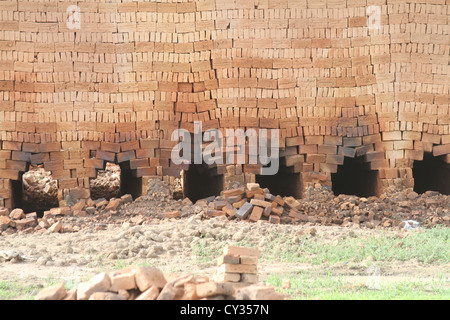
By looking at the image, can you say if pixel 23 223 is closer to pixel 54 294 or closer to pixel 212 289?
pixel 54 294

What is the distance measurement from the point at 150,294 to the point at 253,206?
6.37 meters

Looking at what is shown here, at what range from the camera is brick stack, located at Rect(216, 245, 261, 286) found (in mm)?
6902

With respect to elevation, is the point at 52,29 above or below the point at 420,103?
above

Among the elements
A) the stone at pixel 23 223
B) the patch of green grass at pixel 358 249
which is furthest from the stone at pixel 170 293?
the stone at pixel 23 223

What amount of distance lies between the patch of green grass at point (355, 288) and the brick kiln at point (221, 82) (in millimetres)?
5306

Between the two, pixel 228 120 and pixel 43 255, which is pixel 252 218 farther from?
pixel 43 255

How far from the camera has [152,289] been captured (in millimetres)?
5836

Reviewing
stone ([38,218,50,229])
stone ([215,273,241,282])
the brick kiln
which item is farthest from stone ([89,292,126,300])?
the brick kiln

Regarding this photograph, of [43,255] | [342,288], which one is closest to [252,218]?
[43,255]

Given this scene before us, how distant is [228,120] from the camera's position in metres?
13.3

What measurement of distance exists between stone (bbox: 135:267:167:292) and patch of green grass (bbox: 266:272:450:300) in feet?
4.47

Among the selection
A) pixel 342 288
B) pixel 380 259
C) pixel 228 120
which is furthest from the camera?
pixel 228 120

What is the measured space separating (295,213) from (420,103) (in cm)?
313

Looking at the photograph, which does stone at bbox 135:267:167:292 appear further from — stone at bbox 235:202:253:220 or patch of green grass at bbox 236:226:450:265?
stone at bbox 235:202:253:220
